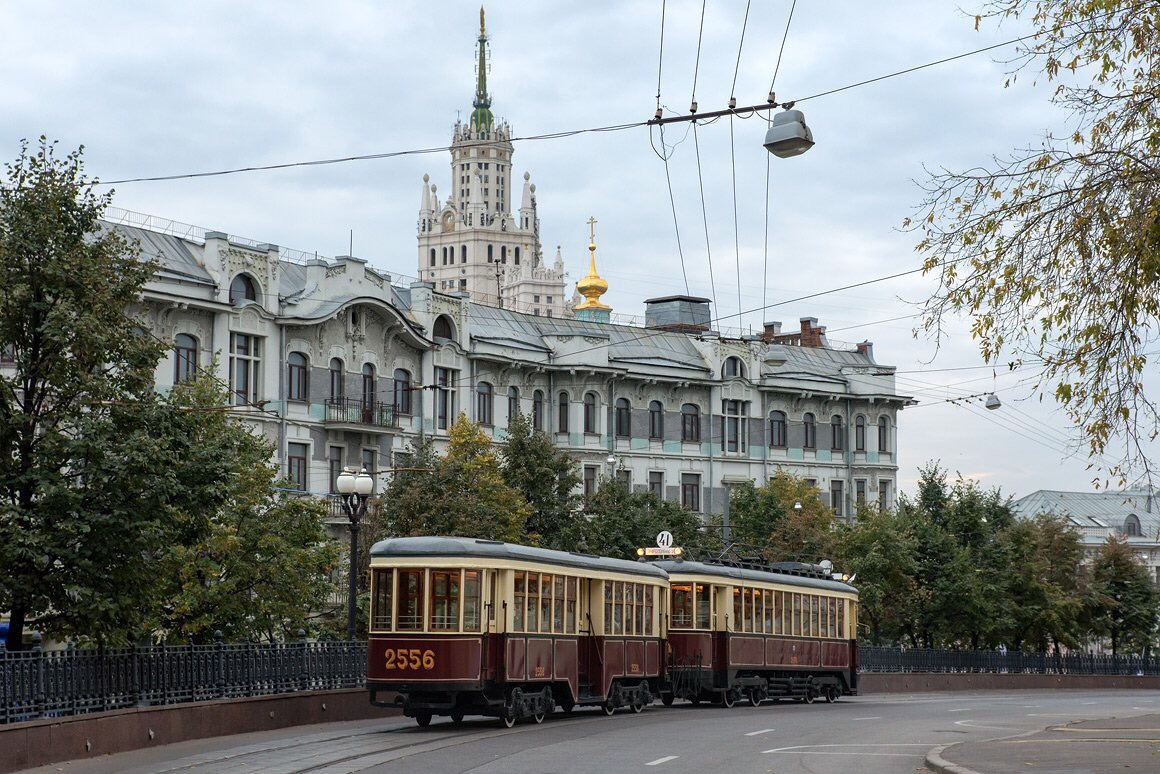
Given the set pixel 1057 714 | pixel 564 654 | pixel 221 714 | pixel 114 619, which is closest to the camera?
pixel 114 619

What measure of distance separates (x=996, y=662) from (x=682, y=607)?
31161 mm

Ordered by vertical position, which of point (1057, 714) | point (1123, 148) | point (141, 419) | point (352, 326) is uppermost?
point (352, 326)

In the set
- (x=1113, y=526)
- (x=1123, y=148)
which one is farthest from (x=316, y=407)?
(x=1113, y=526)

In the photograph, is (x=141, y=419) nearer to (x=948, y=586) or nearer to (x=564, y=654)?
(x=564, y=654)

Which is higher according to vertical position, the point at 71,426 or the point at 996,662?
the point at 71,426

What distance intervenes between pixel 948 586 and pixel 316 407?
23.6 m

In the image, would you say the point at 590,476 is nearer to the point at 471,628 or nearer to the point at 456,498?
the point at 456,498

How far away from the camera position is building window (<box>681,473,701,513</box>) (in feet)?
215

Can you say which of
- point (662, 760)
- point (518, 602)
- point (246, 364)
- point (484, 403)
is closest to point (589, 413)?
point (484, 403)

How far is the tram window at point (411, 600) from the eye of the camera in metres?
24.4

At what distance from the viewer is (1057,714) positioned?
33.6 metres

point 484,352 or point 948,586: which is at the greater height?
point 484,352

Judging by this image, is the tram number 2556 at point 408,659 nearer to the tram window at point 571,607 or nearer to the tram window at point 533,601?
the tram window at point 533,601

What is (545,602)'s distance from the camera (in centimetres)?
2648
